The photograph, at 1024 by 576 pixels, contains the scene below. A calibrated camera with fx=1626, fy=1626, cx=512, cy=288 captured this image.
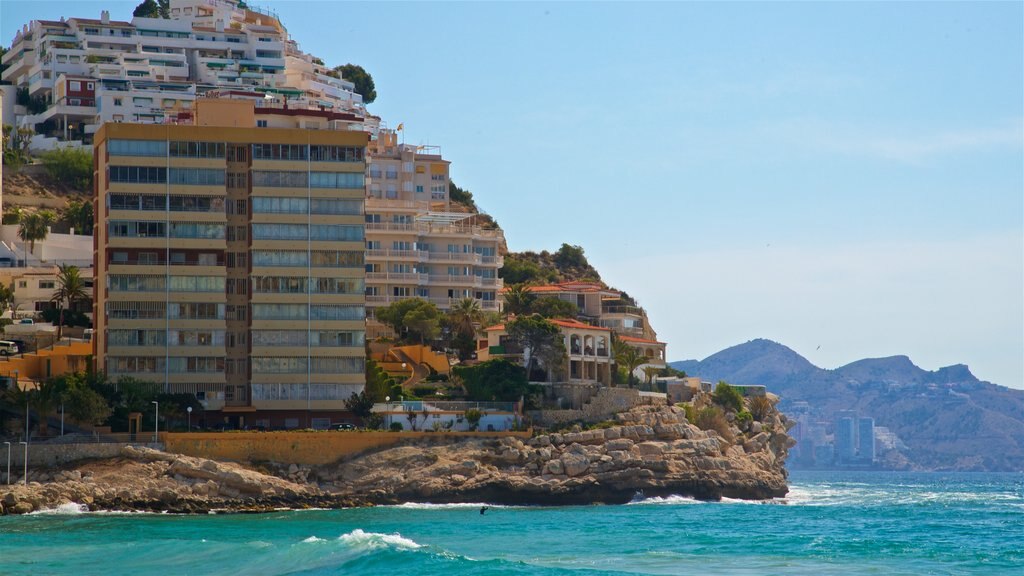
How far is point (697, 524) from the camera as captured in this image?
85.2m

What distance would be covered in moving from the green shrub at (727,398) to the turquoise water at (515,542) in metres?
22.8

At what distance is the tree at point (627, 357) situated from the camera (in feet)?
392

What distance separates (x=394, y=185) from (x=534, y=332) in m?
45.8

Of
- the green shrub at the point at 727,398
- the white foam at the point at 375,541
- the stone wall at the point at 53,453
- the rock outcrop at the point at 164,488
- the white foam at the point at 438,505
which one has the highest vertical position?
the green shrub at the point at 727,398

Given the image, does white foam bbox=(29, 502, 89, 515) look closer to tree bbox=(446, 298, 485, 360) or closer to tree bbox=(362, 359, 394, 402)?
tree bbox=(362, 359, 394, 402)

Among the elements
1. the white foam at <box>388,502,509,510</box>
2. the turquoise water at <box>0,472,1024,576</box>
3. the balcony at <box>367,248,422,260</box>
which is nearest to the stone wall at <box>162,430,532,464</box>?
the white foam at <box>388,502,509,510</box>

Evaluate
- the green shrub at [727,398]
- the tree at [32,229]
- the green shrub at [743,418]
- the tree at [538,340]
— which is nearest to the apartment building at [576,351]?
the tree at [538,340]

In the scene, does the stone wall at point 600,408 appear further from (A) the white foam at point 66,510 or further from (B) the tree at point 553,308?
(A) the white foam at point 66,510

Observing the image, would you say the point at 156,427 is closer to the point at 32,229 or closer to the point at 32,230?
the point at 32,230

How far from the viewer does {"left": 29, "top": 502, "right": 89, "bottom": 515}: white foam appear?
3393 inches

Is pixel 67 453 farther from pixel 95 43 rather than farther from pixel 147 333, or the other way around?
pixel 95 43

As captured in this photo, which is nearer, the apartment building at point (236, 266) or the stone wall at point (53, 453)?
the stone wall at point (53, 453)

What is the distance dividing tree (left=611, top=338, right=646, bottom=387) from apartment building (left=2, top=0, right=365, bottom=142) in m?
58.7

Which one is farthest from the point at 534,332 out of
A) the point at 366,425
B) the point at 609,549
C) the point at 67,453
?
the point at 609,549
